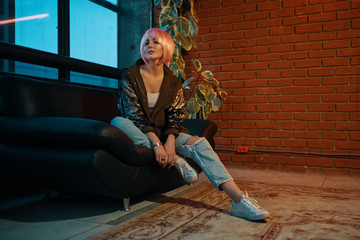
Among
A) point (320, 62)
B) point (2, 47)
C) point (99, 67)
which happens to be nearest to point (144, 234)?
point (2, 47)

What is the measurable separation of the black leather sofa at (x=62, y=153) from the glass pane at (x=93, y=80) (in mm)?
824

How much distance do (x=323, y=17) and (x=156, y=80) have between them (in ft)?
7.00

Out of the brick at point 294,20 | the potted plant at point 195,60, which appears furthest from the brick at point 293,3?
the potted plant at point 195,60

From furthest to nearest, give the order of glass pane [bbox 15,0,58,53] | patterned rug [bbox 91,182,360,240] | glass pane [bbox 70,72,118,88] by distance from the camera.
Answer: glass pane [bbox 70,72,118,88] → glass pane [bbox 15,0,58,53] → patterned rug [bbox 91,182,360,240]

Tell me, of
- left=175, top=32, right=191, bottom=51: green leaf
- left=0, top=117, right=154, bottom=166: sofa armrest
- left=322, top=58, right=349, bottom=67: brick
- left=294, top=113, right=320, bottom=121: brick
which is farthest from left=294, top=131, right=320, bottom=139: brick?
left=0, top=117, right=154, bottom=166: sofa armrest

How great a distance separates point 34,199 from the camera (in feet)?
7.31

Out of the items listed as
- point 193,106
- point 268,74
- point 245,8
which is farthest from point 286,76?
point 193,106

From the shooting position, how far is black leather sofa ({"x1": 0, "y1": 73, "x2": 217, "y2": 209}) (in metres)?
1.70

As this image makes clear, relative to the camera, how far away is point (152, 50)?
2.17 m

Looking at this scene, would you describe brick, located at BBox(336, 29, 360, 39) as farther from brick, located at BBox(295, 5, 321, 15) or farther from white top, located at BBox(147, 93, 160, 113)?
white top, located at BBox(147, 93, 160, 113)

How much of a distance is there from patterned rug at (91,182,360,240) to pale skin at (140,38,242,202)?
0.31 metres

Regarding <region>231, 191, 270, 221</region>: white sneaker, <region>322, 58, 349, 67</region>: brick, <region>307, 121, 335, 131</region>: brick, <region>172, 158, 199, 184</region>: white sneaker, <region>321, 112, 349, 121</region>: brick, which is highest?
<region>322, 58, 349, 67</region>: brick

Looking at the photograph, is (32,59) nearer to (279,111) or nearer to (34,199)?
(34,199)

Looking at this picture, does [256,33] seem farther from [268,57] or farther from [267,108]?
[267,108]
